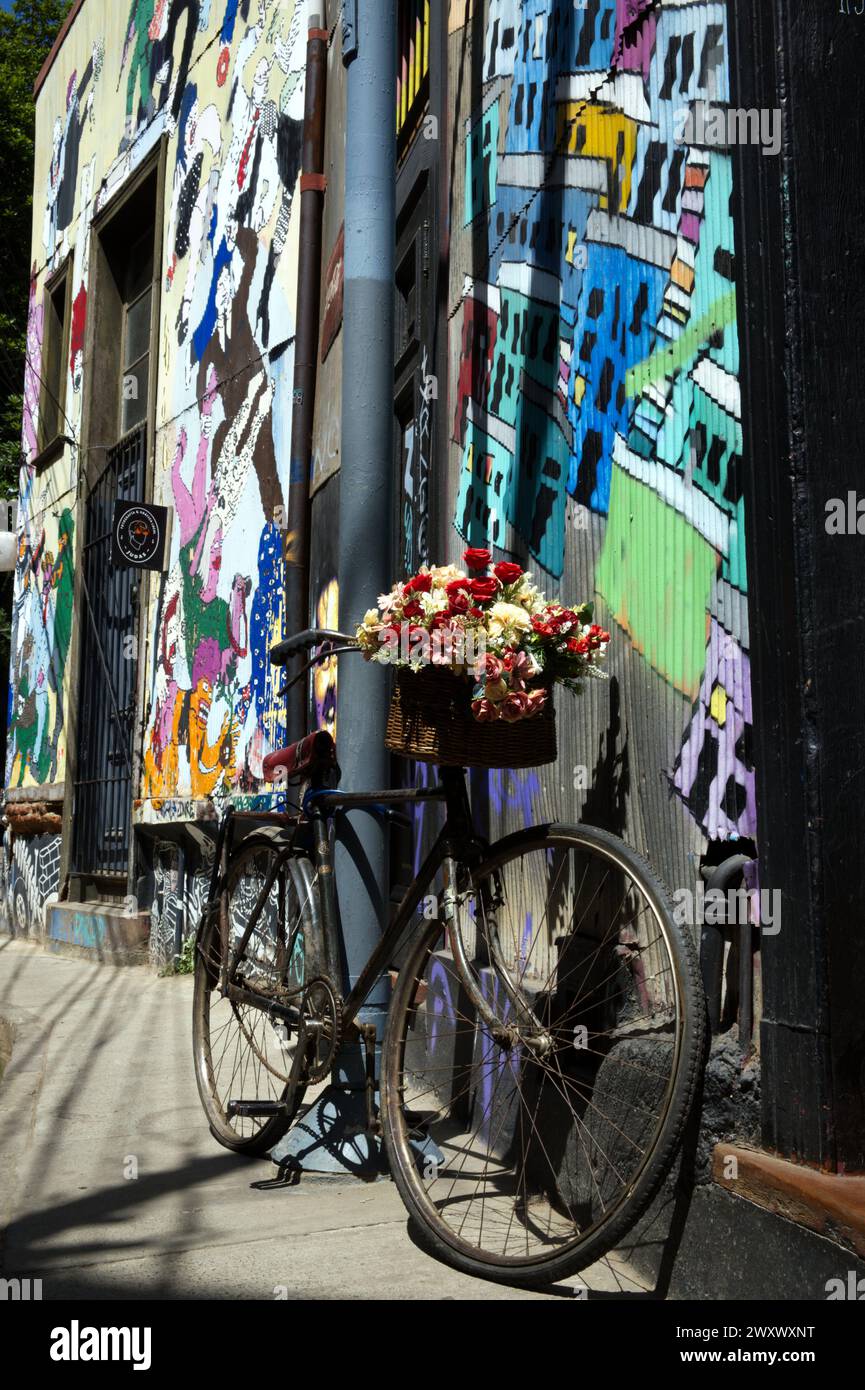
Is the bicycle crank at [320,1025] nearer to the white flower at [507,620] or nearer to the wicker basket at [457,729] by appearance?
the wicker basket at [457,729]

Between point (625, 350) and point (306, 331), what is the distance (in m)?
4.33

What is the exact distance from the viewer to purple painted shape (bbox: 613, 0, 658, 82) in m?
3.36

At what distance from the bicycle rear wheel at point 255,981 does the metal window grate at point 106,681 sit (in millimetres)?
5564

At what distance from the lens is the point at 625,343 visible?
3400 mm

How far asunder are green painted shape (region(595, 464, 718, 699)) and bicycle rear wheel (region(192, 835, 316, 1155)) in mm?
1245

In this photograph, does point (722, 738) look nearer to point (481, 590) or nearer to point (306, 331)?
point (481, 590)

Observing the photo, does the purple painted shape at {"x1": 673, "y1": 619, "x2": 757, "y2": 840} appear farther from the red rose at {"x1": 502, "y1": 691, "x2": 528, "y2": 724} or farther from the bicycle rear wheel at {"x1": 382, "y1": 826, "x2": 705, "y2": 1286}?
the red rose at {"x1": 502, "y1": 691, "x2": 528, "y2": 724}

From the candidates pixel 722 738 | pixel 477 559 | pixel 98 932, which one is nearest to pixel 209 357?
pixel 98 932

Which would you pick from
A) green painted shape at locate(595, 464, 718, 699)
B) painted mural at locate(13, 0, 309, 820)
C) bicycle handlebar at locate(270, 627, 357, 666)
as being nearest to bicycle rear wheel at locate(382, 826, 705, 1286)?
green painted shape at locate(595, 464, 718, 699)

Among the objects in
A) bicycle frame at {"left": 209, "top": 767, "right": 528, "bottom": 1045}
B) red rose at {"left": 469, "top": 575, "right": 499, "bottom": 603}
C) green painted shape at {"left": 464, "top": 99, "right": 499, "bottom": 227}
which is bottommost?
bicycle frame at {"left": 209, "top": 767, "right": 528, "bottom": 1045}

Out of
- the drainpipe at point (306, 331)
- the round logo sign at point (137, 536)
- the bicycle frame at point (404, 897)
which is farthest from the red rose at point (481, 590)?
the round logo sign at point (137, 536)

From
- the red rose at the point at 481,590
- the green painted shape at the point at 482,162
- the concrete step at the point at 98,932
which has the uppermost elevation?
the green painted shape at the point at 482,162

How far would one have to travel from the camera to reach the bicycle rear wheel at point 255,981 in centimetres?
377
